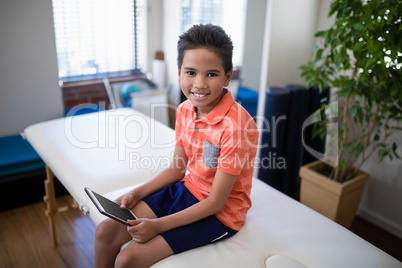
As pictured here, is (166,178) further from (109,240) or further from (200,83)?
(200,83)

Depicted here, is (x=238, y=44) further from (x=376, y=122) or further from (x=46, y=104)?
(x=46, y=104)

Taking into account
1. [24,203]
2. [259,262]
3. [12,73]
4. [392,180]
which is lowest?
[24,203]

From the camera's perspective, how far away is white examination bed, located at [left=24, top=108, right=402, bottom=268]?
102 centimetres

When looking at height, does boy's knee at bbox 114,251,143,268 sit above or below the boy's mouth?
below

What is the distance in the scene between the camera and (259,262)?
1003 millimetres

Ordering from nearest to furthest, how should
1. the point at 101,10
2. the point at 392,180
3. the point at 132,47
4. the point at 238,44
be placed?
1. the point at 392,180
2. the point at 238,44
3. the point at 101,10
4. the point at 132,47

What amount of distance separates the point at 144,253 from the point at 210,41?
65 centimetres

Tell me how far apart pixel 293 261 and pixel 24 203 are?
1832 millimetres

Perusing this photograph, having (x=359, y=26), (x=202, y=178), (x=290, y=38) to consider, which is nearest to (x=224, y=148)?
(x=202, y=178)

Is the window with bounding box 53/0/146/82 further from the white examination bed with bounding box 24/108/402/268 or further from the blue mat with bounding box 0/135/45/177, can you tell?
the white examination bed with bounding box 24/108/402/268

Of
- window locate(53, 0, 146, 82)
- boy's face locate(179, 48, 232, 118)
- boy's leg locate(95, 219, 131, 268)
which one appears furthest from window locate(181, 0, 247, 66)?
boy's leg locate(95, 219, 131, 268)

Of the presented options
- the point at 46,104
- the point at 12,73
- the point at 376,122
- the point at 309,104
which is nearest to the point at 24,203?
the point at 46,104

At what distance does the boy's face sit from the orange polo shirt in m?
0.07

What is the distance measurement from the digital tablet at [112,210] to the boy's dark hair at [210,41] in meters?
0.53
